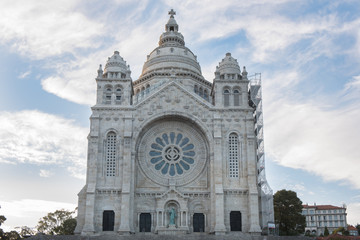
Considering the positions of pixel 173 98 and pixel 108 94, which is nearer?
pixel 173 98

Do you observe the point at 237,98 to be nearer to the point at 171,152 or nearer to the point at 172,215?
the point at 171,152

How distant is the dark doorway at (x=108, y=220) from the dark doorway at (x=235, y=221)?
41.0ft

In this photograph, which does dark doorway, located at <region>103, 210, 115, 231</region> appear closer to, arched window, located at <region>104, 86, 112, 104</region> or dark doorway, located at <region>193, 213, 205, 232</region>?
dark doorway, located at <region>193, 213, 205, 232</region>

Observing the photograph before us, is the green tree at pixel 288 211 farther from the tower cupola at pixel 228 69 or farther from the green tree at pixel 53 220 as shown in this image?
the green tree at pixel 53 220

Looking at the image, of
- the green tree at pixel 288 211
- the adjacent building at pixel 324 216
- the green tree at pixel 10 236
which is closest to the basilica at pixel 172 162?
the green tree at pixel 10 236

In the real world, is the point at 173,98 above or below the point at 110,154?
above

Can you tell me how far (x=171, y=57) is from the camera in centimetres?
6212

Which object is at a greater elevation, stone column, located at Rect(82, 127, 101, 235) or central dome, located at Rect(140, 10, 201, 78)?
central dome, located at Rect(140, 10, 201, 78)

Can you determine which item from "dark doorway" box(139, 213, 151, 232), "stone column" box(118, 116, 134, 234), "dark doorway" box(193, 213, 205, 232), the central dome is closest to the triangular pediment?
"stone column" box(118, 116, 134, 234)

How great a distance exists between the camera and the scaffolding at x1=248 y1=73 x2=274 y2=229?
1828 inches

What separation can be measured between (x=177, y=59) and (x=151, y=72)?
4.68 m

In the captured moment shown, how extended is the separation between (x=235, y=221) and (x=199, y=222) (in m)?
3.87

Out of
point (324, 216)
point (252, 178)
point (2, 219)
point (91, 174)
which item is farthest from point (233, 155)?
point (324, 216)

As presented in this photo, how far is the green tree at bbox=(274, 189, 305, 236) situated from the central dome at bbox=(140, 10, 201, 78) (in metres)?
22.4
